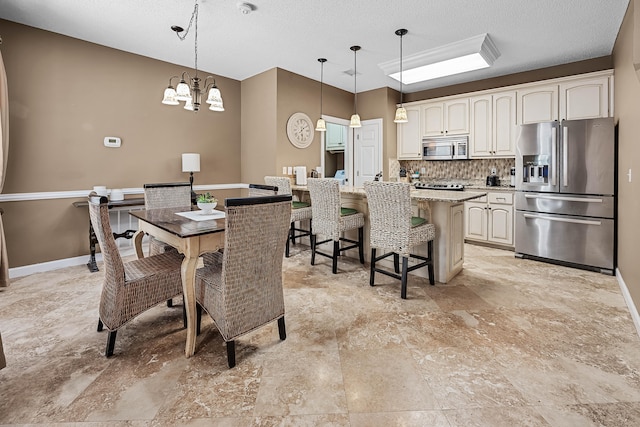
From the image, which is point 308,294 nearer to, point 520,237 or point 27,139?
point 520,237

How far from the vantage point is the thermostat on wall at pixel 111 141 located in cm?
399

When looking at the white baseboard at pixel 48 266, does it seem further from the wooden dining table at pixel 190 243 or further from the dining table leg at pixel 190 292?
the dining table leg at pixel 190 292

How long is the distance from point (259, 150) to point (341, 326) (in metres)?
3.42

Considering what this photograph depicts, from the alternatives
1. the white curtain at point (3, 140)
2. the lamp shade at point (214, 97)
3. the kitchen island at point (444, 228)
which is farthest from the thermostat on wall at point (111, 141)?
the kitchen island at point (444, 228)

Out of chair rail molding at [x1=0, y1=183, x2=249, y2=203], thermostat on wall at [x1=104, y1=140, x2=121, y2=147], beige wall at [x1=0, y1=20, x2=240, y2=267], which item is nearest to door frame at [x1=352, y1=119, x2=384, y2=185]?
beige wall at [x1=0, y1=20, x2=240, y2=267]

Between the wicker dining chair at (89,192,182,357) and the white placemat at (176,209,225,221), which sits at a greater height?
the white placemat at (176,209,225,221)

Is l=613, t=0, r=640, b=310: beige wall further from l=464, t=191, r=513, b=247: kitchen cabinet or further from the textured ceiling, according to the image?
l=464, t=191, r=513, b=247: kitchen cabinet

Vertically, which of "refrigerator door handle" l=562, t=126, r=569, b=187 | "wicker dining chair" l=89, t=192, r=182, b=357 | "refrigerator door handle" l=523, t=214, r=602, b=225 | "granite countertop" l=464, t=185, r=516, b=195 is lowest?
"wicker dining chair" l=89, t=192, r=182, b=357

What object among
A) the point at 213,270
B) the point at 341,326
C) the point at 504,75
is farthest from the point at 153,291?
the point at 504,75

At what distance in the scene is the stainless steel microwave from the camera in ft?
16.9

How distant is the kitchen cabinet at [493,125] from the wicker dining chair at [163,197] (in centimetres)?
424

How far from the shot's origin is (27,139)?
3449mm

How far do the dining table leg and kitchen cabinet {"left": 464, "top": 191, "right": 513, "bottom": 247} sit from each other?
13.9ft

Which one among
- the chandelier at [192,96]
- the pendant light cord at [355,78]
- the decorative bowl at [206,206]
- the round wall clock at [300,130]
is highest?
the pendant light cord at [355,78]
